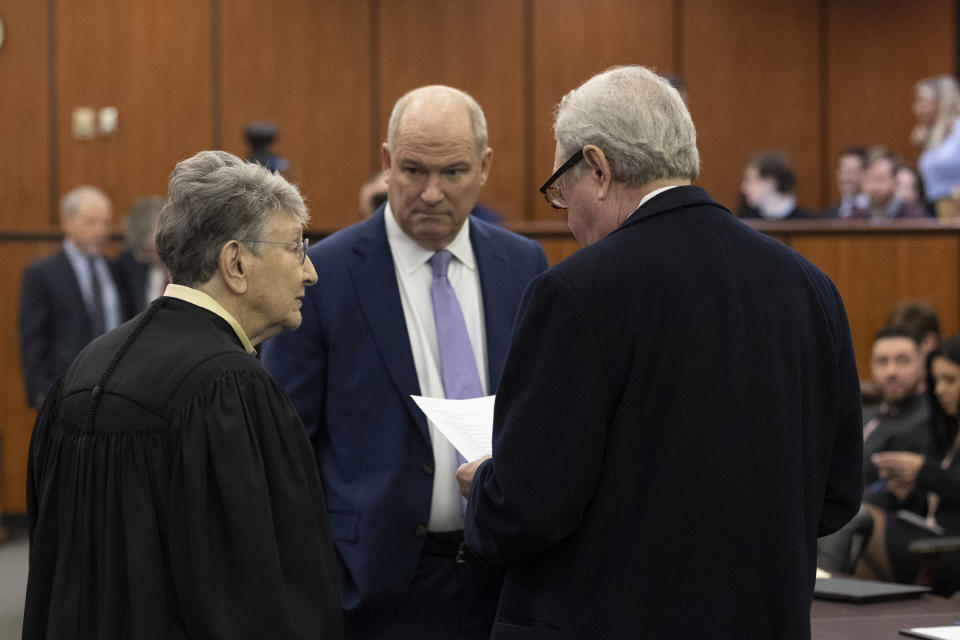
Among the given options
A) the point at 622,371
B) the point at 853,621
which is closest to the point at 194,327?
the point at 622,371

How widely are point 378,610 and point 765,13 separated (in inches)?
332

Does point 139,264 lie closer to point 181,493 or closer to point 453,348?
point 453,348

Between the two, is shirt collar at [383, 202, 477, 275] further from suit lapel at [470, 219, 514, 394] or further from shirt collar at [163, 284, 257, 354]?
shirt collar at [163, 284, 257, 354]

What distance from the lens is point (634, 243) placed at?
5.87ft

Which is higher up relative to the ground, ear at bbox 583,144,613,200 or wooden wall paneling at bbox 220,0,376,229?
wooden wall paneling at bbox 220,0,376,229

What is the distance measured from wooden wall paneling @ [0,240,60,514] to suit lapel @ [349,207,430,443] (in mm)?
5332

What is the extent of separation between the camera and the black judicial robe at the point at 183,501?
67.9 inches

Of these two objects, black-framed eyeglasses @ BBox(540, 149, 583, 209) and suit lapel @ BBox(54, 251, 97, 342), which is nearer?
black-framed eyeglasses @ BBox(540, 149, 583, 209)

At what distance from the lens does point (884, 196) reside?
7652 mm

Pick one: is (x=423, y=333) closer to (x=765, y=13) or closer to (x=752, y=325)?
(x=752, y=325)

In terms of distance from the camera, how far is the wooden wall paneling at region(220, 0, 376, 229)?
9289 millimetres

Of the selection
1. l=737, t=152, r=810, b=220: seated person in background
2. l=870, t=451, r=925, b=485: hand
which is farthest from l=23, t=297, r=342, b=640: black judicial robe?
l=737, t=152, r=810, b=220: seated person in background

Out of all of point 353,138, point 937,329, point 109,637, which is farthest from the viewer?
point 353,138

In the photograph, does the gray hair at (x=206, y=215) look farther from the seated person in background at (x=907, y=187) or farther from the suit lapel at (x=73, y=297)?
the seated person in background at (x=907, y=187)
